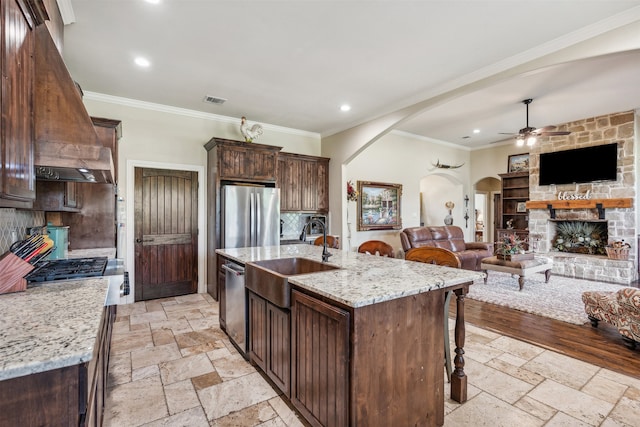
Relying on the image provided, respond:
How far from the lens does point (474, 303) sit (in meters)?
4.34

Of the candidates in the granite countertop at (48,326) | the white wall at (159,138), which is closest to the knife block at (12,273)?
the granite countertop at (48,326)

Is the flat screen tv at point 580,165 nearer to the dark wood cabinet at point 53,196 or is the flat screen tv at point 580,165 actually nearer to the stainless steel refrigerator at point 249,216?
the stainless steel refrigerator at point 249,216

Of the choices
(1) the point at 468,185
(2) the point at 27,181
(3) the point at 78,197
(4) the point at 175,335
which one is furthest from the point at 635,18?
(1) the point at 468,185

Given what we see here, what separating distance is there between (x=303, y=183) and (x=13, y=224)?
4.20 m

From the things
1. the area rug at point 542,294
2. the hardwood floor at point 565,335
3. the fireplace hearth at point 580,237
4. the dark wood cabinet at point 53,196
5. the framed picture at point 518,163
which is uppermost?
the framed picture at point 518,163

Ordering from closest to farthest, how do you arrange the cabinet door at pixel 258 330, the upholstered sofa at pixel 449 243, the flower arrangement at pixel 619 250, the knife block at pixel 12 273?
the knife block at pixel 12 273
the cabinet door at pixel 258 330
the flower arrangement at pixel 619 250
the upholstered sofa at pixel 449 243

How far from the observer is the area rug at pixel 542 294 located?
391cm

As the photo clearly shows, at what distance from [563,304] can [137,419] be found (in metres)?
5.07

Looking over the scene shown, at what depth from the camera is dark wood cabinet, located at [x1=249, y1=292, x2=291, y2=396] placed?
2016 mm

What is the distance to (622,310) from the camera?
2.94 metres

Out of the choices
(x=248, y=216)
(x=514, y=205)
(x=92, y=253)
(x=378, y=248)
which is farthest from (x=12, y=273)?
(x=514, y=205)

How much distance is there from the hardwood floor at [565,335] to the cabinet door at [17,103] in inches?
161

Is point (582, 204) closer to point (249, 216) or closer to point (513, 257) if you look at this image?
point (513, 257)

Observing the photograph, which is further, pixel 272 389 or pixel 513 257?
pixel 513 257
